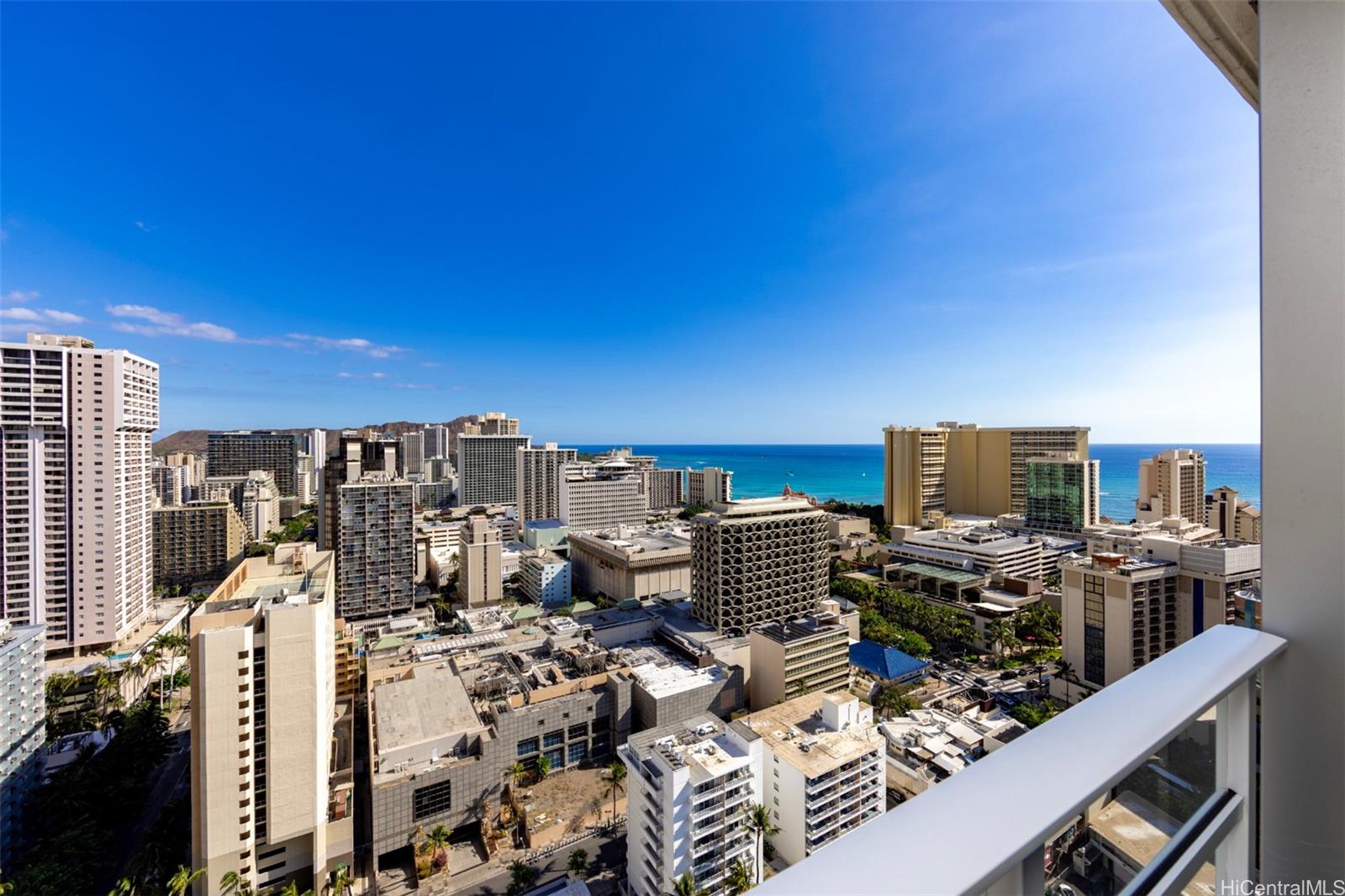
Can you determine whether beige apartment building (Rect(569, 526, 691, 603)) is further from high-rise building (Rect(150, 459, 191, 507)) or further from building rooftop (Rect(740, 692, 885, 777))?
high-rise building (Rect(150, 459, 191, 507))

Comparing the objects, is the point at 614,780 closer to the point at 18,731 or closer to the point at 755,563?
the point at 755,563

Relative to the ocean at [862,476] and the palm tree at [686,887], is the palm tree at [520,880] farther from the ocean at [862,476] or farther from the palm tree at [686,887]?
the ocean at [862,476]

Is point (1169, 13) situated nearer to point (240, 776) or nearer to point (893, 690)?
point (240, 776)

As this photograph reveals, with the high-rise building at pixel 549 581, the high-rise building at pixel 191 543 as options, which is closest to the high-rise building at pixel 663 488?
the high-rise building at pixel 549 581

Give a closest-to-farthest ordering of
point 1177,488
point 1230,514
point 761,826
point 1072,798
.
Result: point 1072,798 < point 761,826 < point 1230,514 < point 1177,488

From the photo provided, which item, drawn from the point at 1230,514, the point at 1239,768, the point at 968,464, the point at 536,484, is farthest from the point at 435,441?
the point at 1239,768

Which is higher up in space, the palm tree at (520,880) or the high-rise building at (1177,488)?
the high-rise building at (1177,488)
